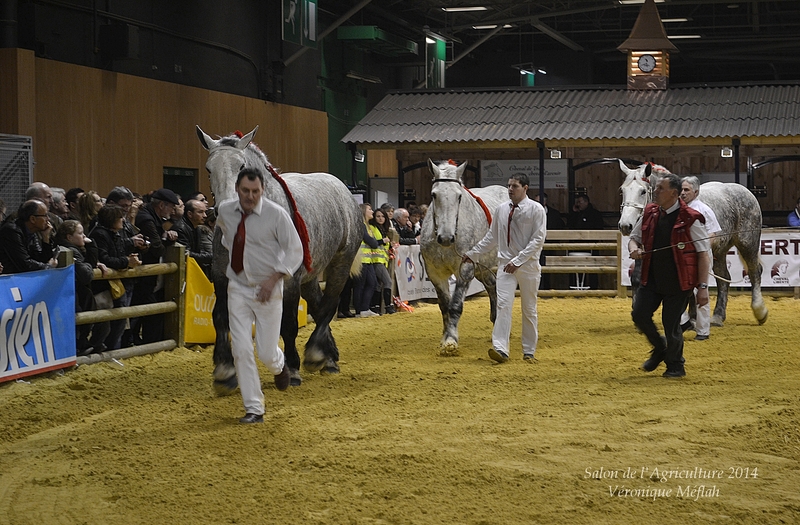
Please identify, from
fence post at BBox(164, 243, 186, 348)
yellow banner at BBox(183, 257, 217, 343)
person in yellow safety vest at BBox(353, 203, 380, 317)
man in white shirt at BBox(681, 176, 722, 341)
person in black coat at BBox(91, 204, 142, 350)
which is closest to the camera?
person in black coat at BBox(91, 204, 142, 350)

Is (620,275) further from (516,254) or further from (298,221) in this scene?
(298,221)

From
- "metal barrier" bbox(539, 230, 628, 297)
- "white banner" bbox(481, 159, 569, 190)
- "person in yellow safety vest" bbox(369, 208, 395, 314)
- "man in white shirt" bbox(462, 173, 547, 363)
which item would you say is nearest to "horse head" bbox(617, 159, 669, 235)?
"man in white shirt" bbox(462, 173, 547, 363)

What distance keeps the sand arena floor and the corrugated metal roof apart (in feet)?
36.9

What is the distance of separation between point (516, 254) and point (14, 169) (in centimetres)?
662

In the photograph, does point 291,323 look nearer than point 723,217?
Yes

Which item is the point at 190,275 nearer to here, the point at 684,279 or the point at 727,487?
the point at 684,279

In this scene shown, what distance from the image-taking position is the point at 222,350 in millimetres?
7555

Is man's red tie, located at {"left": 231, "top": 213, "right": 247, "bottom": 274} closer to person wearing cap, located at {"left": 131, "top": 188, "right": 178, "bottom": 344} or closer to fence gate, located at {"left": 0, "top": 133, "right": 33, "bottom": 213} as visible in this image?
person wearing cap, located at {"left": 131, "top": 188, "right": 178, "bottom": 344}

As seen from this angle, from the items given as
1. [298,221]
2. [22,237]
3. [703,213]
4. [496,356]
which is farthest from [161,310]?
[703,213]

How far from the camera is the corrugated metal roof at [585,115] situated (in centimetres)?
2048

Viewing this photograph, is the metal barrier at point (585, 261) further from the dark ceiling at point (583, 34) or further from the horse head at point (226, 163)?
the horse head at point (226, 163)

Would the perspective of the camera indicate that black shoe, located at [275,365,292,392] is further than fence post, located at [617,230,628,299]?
No

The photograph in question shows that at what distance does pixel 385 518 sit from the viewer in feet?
15.2

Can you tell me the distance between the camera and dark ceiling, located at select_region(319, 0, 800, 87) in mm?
27625
